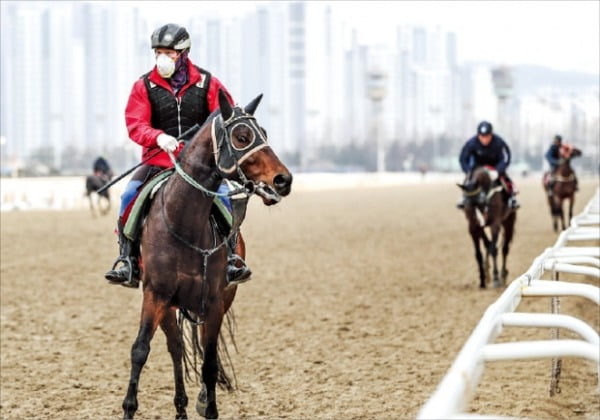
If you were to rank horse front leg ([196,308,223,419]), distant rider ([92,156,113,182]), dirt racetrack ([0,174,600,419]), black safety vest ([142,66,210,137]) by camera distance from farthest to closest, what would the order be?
1. distant rider ([92,156,113,182])
2. dirt racetrack ([0,174,600,419])
3. black safety vest ([142,66,210,137])
4. horse front leg ([196,308,223,419])

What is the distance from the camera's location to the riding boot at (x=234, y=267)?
6.73 m

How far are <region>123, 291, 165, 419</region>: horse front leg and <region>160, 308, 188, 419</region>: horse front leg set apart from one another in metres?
0.75

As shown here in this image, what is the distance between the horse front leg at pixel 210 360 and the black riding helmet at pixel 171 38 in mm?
1562

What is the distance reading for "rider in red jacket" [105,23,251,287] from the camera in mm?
6711

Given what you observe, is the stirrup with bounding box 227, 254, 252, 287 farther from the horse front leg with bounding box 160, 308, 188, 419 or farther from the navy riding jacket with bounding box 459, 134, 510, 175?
the navy riding jacket with bounding box 459, 134, 510, 175

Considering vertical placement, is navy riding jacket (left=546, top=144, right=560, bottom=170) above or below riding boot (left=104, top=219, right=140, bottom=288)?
below

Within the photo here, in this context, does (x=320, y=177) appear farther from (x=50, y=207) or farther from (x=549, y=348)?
(x=549, y=348)

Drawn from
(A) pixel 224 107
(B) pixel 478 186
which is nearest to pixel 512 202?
(B) pixel 478 186

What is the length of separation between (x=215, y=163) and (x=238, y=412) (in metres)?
1.81

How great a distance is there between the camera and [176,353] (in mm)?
7125

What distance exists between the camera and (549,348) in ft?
11.4

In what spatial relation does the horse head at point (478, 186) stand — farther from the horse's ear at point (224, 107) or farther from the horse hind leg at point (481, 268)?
the horse's ear at point (224, 107)

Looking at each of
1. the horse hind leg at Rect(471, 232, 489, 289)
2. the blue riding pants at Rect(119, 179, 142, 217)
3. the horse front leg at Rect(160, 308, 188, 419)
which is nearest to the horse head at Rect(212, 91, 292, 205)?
the blue riding pants at Rect(119, 179, 142, 217)

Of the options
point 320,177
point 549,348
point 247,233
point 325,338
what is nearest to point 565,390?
point 325,338
